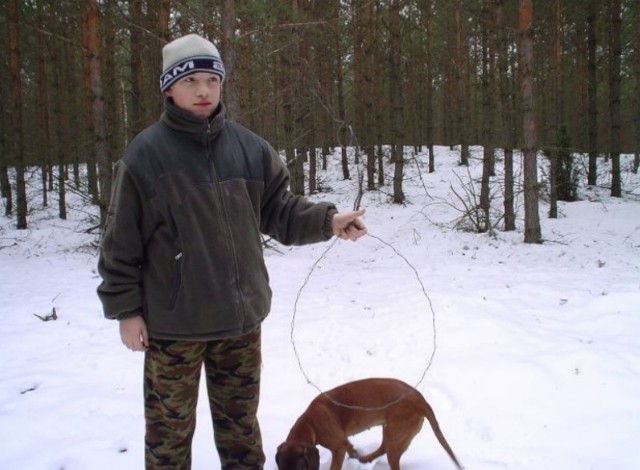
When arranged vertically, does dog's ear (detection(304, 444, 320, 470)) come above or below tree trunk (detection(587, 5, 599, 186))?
below

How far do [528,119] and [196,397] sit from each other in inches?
343

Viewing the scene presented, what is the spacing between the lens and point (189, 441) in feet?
7.02

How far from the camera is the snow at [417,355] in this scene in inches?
114

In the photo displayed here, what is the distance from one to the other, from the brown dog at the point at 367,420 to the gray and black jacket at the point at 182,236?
0.86m

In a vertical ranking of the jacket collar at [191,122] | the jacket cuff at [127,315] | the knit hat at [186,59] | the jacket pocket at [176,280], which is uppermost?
the knit hat at [186,59]

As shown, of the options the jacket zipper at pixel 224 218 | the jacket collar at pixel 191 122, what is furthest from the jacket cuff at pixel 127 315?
the jacket collar at pixel 191 122

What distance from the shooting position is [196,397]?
2098 millimetres

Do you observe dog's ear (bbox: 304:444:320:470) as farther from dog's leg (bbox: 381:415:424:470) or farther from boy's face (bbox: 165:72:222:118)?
boy's face (bbox: 165:72:222:118)

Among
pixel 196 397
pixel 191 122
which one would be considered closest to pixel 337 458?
pixel 196 397

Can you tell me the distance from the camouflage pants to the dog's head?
0.37 ft

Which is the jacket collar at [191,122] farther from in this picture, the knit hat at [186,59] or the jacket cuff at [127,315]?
the jacket cuff at [127,315]

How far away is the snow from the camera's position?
290 centimetres

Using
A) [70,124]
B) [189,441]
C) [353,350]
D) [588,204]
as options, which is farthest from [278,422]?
[70,124]

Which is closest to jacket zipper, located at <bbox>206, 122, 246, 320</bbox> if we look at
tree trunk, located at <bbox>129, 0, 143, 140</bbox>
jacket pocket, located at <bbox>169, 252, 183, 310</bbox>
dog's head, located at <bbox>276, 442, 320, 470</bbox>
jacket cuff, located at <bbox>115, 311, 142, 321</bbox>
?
jacket pocket, located at <bbox>169, 252, 183, 310</bbox>
